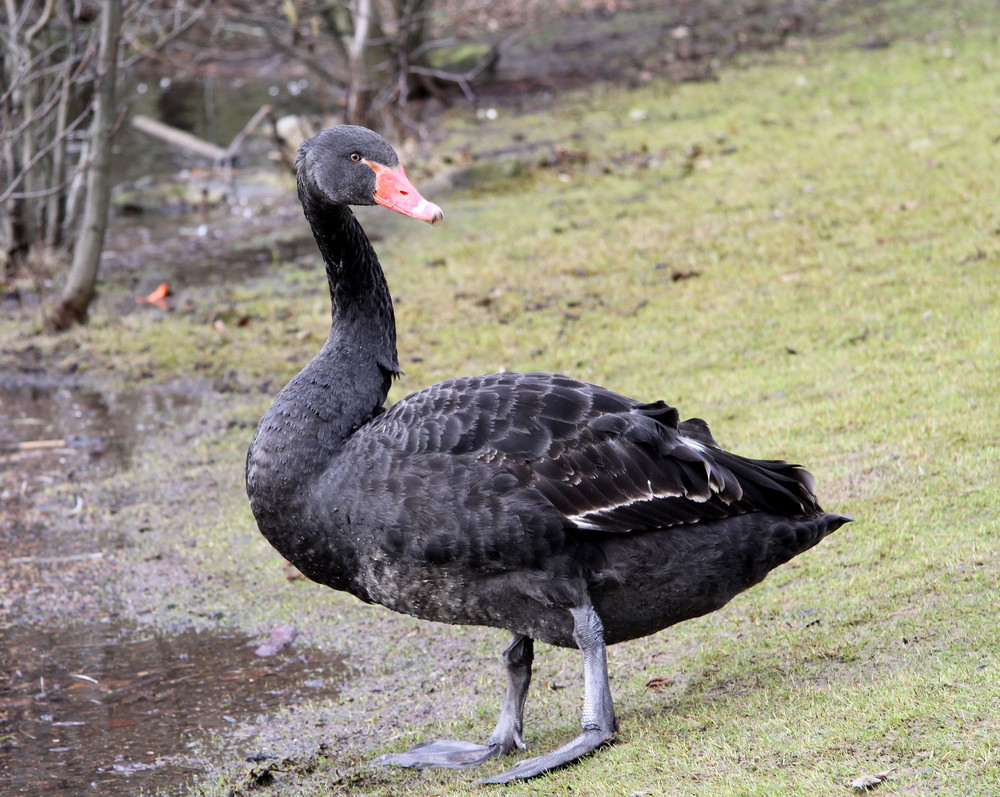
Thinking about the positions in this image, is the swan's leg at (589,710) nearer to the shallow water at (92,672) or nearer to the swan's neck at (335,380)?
the swan's neck at (335,380)

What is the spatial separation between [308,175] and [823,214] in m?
6.65

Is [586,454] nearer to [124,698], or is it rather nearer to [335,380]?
[335,380]

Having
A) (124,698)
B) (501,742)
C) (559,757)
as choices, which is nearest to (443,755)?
(501,742)

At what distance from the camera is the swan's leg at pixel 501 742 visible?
4.17 metres

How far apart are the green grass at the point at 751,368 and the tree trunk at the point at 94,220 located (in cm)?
48

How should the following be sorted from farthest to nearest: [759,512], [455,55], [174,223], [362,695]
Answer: [455,55] < [174,223] < [362,695] < [759,512]

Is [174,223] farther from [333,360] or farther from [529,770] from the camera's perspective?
[529,770]

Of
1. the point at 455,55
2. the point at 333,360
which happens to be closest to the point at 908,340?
the point at 333,360

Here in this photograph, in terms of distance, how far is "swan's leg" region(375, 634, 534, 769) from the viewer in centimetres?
417

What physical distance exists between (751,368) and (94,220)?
602 cm

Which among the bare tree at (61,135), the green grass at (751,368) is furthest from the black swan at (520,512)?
the bare tree at (61,135)

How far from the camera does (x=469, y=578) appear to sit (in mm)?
3928

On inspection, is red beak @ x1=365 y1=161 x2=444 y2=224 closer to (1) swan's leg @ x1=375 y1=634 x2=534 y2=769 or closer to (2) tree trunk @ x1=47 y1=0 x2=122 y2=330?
(1) swan's leg @ x1=375 y1=634 x2=534 y2=769

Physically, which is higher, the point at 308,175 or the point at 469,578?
the point at 308,175
